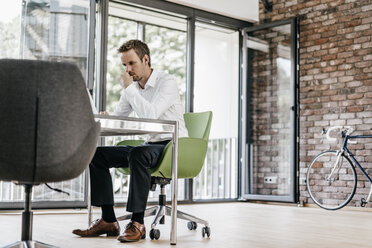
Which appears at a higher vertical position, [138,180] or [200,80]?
[200,80]

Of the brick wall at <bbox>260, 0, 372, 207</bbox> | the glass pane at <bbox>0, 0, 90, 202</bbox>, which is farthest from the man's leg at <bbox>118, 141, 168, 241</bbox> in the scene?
the brick wall at <bbox>260, 0, 372, 207</bbox>

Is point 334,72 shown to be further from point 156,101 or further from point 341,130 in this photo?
point 156,101

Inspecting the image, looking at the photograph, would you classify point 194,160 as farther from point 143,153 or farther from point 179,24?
point 179,24

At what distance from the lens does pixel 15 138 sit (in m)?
1.72

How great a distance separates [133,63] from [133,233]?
0.93m

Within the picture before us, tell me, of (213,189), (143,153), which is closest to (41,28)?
(143,153)

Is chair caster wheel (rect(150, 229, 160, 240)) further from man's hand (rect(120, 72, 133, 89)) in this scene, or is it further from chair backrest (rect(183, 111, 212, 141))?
man's hand (rect(120, 72, 133, 89))

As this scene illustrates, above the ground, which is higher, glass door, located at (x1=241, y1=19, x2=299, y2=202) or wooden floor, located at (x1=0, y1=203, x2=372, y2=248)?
glass door, located at (x1=241, y1=19, x2=299, y2=202)

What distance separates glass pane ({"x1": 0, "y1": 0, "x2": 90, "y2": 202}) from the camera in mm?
4508

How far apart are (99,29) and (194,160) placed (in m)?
2.44

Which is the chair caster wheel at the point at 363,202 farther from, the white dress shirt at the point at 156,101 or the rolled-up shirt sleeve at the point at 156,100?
the rolled-up shirt sleeve at the point at 156,100

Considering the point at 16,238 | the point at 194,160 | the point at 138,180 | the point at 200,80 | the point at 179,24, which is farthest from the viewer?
the point at 200,80

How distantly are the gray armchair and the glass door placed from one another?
4.19 m

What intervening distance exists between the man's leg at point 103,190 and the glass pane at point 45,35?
6.20ft
